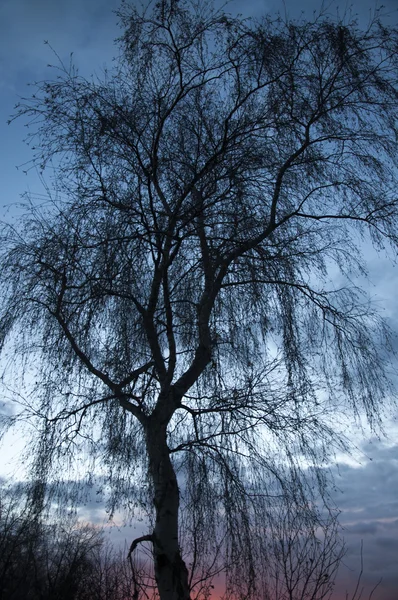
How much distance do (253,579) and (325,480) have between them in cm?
111

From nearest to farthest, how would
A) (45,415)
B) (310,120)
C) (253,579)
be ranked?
(253,579) → (45,415) → (310,120)

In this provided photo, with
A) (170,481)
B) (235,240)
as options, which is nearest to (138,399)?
(170,481)

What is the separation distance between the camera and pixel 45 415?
5.07 metres

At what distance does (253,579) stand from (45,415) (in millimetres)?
2521

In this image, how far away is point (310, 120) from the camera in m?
5.84

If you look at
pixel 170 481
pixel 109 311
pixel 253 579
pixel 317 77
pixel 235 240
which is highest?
pixel 317 77

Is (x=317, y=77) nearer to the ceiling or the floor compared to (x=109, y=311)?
nearer to the ceiling

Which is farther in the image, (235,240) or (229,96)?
(229,96)

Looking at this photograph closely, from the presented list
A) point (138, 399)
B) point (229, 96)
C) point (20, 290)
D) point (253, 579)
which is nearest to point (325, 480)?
point (253, 579)

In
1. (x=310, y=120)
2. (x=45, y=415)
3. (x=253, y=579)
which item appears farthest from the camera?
(x=310, y=120)

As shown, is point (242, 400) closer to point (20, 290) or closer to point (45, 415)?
point (45, 415)

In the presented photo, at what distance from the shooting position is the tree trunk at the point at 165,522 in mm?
4465

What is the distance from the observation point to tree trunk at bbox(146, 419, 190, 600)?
446cm

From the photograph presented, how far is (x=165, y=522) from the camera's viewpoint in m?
4.66
